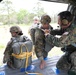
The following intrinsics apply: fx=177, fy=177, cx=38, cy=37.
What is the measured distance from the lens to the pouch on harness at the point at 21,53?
1.90m

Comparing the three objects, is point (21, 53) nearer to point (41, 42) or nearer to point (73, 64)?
point (41, 42)

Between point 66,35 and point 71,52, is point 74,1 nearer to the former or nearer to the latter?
point 66,35

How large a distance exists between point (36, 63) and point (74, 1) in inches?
34.6

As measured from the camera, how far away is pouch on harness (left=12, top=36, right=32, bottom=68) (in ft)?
6.24

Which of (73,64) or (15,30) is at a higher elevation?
(15,30)

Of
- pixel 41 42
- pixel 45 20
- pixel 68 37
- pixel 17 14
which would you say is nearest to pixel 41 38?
pixel 41 42

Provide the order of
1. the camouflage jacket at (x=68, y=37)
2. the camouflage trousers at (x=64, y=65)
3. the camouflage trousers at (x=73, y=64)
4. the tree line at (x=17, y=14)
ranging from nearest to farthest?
the camouflage jacket at (x=68, y=37)
the camouflage trousers at (x=73, y=64)
the camouflage trousers at (x=64, y=65)
the tree line at (x=17, y=14)

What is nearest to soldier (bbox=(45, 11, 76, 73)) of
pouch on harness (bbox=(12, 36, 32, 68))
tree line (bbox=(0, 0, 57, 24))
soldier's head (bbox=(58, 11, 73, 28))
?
soldier's head (bbox=(58, 11, 73, 28))

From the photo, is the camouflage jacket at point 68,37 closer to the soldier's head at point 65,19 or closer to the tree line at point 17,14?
the soldier's head at point 65,19

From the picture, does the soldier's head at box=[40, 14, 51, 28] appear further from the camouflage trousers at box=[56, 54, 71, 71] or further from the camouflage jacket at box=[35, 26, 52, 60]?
the camouflage trousers at box=[56, 54, 71, 71]

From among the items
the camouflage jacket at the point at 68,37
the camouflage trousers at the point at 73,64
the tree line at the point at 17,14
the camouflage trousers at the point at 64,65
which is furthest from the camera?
the tree line at the point at 17,14

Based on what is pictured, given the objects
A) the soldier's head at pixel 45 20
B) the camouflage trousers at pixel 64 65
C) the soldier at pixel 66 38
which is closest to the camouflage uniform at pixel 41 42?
the soldier's head at pixel 45 20

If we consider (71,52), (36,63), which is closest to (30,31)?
(36,63)

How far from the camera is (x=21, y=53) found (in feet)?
6.29
